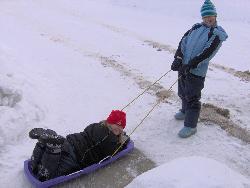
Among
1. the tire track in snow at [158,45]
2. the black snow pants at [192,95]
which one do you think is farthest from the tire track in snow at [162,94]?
the tire track in snow at [158,45]

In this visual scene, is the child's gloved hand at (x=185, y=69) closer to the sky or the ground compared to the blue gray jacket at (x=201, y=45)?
closer to the ground

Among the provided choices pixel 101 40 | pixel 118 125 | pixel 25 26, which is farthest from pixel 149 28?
pixel 118 125

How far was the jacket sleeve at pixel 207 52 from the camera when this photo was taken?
6.18 m

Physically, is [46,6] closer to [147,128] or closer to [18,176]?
[147,128]

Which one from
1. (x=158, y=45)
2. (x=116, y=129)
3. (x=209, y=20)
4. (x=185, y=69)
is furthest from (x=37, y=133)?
(x=158, y=45)

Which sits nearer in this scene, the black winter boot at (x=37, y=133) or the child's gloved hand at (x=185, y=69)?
the black winter boot at (x=37, y=133)

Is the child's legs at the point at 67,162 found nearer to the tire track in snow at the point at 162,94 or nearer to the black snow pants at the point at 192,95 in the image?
the black snow pants at the point at 192,95

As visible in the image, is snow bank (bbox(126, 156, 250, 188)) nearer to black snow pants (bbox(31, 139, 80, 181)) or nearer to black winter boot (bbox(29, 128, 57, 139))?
black snow pants (bbox(31, 139, 80, 181))

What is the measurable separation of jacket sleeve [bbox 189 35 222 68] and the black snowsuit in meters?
1.61

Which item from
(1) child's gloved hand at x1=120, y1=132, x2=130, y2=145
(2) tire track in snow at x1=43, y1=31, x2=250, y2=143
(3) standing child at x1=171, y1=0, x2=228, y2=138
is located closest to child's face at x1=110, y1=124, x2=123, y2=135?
(1) child's gloved hand at x1=120, y1=132, x2=130, y2=145

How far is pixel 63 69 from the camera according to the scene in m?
9.79

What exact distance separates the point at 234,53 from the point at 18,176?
8534 mm

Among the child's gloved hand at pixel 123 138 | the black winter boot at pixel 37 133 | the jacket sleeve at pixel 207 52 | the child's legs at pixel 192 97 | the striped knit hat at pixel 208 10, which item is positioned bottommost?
the child's gloved hand at pixel 123 138

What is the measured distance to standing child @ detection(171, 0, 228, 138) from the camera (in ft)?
20.4
